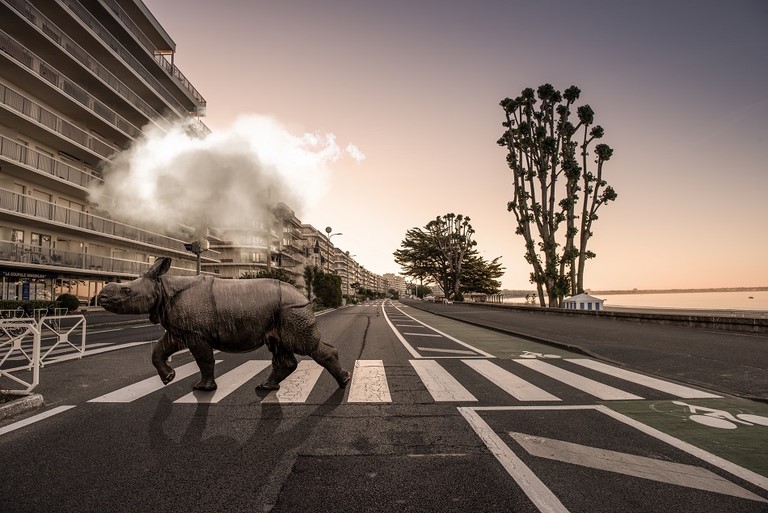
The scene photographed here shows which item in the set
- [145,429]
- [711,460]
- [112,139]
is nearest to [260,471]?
[145,429]

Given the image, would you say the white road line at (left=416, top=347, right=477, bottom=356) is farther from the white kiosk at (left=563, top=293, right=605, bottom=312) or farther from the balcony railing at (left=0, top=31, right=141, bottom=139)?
the balcony railing at (left=0, top=31, right=141, bottom=139)

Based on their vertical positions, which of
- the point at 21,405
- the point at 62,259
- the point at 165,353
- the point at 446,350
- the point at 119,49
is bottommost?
the point at 446,350

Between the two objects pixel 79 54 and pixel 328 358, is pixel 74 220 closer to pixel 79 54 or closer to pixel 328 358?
pixel 79 54

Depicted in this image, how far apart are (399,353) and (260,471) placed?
6.16 meters

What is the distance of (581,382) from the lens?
19.0ft

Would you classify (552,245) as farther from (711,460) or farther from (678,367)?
(711,460)

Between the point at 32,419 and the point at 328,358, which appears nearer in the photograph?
the point at 32,419

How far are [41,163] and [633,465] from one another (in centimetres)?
3037

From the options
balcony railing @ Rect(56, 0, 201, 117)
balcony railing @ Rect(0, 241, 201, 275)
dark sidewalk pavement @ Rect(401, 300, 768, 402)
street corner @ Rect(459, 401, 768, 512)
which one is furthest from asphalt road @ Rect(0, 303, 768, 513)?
balcony railing @ Rect(56, 0, 201, 117)

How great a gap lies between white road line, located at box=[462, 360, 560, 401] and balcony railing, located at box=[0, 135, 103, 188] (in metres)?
25.7

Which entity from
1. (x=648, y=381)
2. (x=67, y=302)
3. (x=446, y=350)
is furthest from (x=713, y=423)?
(x=67, y=302)

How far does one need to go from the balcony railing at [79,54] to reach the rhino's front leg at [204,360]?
27.1m

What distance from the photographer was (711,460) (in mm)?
3018

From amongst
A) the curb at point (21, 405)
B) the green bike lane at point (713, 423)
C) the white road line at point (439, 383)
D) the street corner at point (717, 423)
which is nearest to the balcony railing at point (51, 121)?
the curb at point (21, 405)
